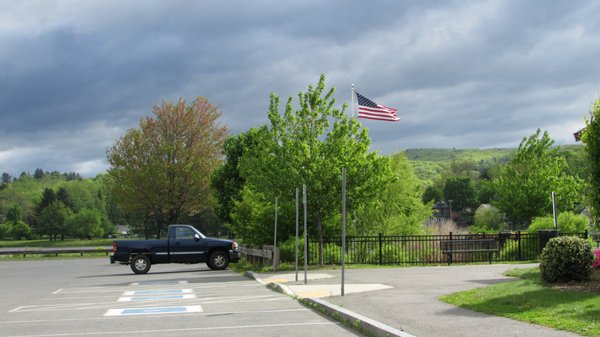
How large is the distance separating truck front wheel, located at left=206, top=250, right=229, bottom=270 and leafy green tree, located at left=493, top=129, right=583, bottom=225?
18.1 meters

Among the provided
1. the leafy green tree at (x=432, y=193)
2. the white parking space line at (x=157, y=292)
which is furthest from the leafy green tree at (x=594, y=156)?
the leafy green tree at (x=432, y=193)

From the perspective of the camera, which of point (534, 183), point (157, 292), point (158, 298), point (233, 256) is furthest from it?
point (534, 183)

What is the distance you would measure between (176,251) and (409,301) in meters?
16.5

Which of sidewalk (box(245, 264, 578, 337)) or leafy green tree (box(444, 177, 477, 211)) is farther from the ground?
leafy green tree (box(444, 177, 477, 211))

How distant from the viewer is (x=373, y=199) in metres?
26.5

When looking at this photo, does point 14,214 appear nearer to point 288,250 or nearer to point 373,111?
point 288,250

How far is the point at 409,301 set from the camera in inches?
496

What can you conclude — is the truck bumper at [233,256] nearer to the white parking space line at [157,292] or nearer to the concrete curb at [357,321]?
the white parking space line at [157,292]

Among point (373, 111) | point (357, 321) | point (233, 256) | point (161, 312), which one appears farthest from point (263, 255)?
point (357, 321)

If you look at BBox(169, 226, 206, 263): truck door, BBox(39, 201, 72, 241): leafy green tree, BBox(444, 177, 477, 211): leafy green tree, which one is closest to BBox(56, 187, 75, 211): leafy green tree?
BBox(39, 201, 72, 241): leafy green tree

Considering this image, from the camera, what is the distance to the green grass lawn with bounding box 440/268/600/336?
29.6 feet

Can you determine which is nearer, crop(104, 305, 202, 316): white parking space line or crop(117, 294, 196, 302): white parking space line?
crop(104, 305, 202, 316): white parking space line

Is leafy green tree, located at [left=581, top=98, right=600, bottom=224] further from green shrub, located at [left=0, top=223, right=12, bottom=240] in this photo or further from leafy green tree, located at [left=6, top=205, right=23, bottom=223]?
leafy green tree, located at [left=6, top=205, right=23, bottom=223]

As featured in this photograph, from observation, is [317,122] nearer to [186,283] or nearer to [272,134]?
[272,134]
